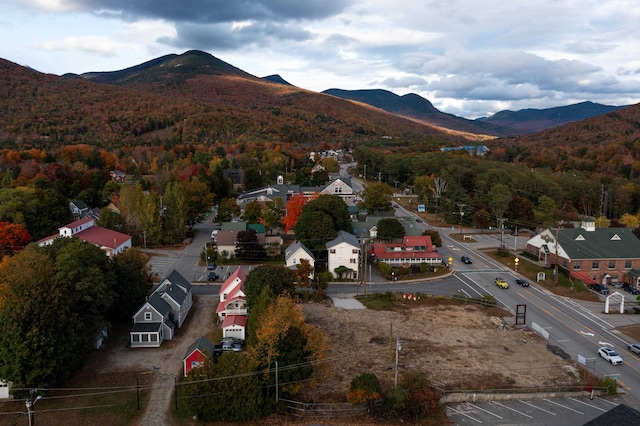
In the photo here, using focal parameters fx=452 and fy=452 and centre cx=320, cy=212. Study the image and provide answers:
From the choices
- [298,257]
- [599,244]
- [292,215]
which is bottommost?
[298,257]

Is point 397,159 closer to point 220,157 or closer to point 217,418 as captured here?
point 220,157

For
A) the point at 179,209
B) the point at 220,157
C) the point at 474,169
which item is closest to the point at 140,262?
the point at 179,209

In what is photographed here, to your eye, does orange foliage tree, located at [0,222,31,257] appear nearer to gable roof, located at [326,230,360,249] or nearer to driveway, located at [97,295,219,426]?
driveway, located at [97,295,219,426]

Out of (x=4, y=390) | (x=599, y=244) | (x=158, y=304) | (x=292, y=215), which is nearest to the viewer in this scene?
(x=4, y=390)

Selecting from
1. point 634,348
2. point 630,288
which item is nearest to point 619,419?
point 634,348

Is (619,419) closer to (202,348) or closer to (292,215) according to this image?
(202,348)

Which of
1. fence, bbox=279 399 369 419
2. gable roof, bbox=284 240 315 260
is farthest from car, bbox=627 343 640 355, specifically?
gable roof, bbox=284 240 315 260

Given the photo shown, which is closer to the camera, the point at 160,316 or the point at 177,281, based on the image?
the point at 160,316

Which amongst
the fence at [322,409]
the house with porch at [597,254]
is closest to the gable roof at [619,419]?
the fence at [322,409]

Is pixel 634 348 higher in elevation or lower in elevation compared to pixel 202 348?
lower
